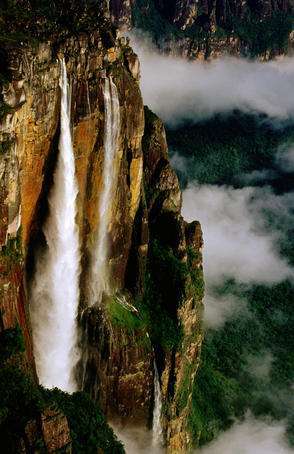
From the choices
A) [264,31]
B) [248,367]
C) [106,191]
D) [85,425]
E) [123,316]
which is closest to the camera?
[85,425]

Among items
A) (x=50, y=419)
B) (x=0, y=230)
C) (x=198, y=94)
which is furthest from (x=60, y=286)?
(x=198, y=94)

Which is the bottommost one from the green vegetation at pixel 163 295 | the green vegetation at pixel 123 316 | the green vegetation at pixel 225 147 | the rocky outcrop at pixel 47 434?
the rocky outcrop at pixel 47 434

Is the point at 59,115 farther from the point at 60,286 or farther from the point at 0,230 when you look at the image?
the point at 60,286

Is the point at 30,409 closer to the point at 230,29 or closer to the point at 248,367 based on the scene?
the point at 248,367

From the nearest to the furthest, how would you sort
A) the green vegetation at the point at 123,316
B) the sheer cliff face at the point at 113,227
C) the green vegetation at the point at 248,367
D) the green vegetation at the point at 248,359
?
the sheer cliff face at the point at 113,227
the green vegetation at the point at 123,316
the green vegetation at the point at 248,367
the green vegetation at the point at 248,359

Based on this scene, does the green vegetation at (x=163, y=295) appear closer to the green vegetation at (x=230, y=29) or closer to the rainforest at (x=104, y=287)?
the rainforest at (x=104, y=287)

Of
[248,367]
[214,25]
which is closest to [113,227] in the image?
[248,367]

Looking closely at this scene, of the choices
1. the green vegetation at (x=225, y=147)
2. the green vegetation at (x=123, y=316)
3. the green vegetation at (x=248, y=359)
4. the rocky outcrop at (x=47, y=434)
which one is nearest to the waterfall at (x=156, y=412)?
the green vegetation at (x=248, y=359)
